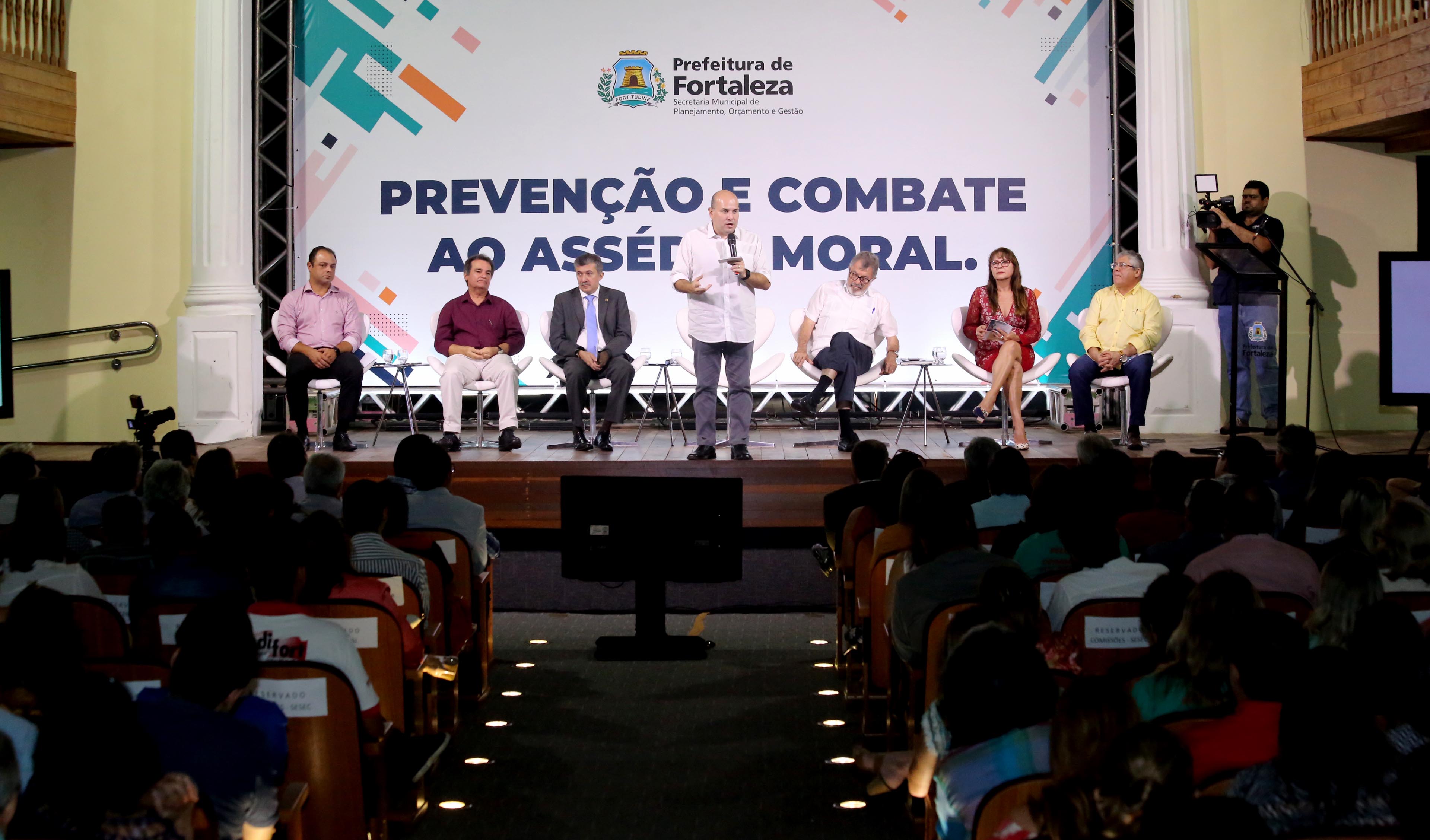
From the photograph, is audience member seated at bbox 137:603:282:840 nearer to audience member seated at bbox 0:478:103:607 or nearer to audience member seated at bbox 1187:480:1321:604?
audience member seated at bbox 0:478:103:607

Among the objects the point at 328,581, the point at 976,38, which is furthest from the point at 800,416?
the point at 328,581

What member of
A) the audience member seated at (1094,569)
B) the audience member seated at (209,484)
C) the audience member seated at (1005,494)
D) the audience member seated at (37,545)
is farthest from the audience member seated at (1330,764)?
the audience member seated at (209,484)

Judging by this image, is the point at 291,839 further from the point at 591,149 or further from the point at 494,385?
the point at 591,149

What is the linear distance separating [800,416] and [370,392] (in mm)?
3101

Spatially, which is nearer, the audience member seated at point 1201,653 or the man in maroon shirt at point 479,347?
the audience member seated at point 1201,653

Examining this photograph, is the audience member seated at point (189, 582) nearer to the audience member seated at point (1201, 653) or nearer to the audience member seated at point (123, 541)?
the audience member seated at point (123, 541)

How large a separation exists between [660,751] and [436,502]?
115 cm

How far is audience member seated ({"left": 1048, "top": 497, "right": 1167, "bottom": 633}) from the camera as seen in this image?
10.0 feet

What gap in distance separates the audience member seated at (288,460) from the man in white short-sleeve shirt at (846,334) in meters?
3.32

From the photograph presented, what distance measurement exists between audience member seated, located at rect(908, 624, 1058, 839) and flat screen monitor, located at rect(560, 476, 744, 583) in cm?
285

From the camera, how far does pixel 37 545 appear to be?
10.8ft

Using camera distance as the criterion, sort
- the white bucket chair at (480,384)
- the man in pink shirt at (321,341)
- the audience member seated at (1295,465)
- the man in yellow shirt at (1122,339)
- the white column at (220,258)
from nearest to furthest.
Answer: the audience member seated at (1295,465) < the man in yellow shirt at (1122,339) < the man in pink shirt at (321,341) < the white bucket chair at (480,384) < the white column at (220,258)

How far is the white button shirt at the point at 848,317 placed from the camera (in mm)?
7805

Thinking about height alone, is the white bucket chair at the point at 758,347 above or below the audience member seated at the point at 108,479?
above
